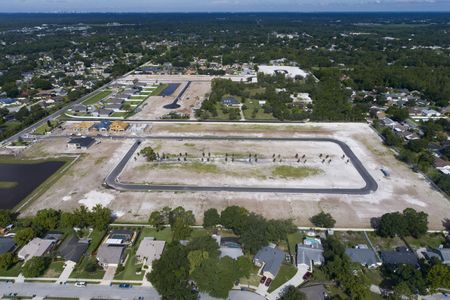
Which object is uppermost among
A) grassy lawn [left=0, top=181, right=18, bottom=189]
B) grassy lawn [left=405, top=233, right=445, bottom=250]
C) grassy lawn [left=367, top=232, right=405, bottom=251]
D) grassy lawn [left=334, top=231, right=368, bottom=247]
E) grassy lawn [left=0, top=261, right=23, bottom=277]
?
grassy lawn [left=0, top=261, right=23, bottom=277]

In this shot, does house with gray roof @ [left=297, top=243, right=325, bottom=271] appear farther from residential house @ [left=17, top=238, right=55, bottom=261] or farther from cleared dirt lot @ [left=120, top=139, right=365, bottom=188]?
residential house @ [left=17, top=238, right=55, bottom=261]

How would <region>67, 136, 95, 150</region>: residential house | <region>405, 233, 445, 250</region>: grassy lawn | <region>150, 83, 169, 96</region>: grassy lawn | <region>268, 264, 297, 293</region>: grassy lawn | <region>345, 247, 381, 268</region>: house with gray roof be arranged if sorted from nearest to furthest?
<region>268, 264, 297, 293</region>: grassy lawn → <region>345, 247, 381, 268</region>: house with gray roof → <region>405, 233, 445, 250</region>: grassy lawn → <region>67, 136, 95, 150</region>: residential house → <region>150, 83, 169, 96</region>: grassy lawn

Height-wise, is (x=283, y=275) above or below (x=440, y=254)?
below

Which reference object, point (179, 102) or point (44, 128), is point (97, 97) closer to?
point (179, 102)

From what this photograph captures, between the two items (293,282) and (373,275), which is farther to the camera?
(373,275)

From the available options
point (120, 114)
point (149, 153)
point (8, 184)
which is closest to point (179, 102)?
point (120, 114)

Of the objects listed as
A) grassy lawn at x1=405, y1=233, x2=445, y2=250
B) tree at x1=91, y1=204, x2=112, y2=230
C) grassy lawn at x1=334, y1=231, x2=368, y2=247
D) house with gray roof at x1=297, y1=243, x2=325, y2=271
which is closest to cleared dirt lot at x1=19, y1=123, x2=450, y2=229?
grassy lawn at x1=334, y1=231, x2=368, y2=247

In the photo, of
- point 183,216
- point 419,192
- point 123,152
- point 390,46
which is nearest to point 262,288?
point 183,216
